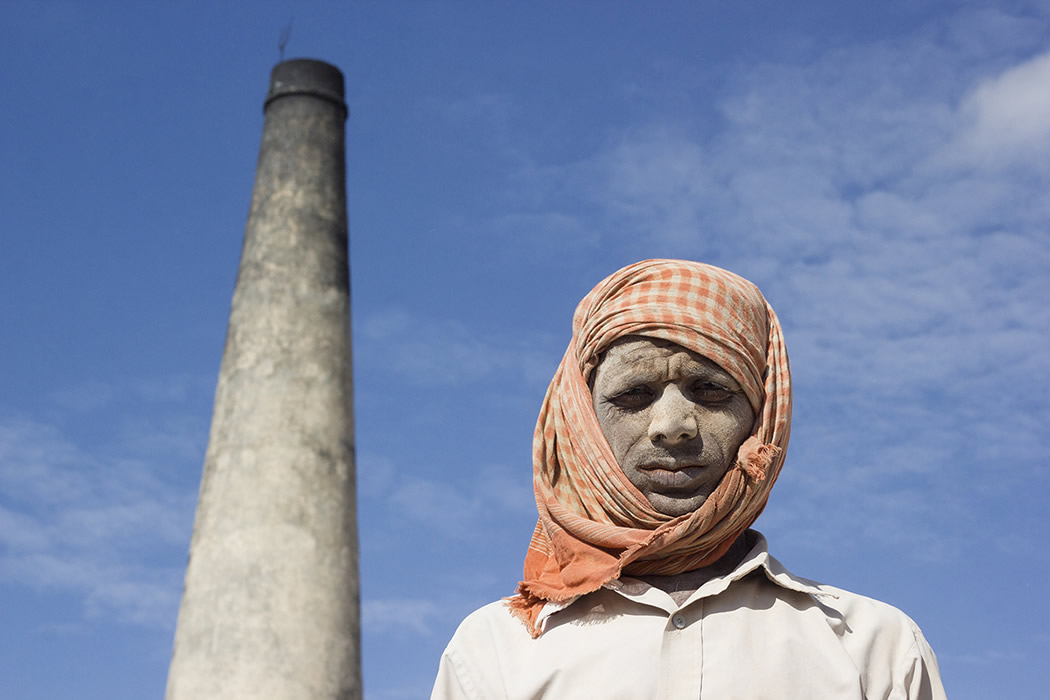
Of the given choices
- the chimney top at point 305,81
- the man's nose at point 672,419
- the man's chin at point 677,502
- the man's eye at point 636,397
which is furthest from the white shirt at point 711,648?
the chimney top at point 305,81

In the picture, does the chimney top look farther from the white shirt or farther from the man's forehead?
the white shirt

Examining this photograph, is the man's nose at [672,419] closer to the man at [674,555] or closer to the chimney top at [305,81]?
the man at [674,555]

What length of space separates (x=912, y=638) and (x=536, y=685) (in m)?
1.12

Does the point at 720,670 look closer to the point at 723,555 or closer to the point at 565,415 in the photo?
the point at 723,555

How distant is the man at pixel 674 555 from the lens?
3148mm

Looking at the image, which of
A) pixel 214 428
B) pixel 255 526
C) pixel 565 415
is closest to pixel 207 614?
pixel 255 526

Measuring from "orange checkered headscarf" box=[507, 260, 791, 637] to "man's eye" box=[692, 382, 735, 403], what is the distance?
0.06 meters

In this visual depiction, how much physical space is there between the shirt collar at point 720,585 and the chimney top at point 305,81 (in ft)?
24.6

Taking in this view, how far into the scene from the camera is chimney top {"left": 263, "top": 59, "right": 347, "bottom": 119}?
32.7 ft

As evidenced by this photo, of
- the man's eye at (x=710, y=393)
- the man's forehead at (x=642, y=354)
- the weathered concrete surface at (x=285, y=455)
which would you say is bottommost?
the man's eye at (x=710, y=393)

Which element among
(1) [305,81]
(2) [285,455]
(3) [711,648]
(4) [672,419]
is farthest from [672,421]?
(1) [305,81]

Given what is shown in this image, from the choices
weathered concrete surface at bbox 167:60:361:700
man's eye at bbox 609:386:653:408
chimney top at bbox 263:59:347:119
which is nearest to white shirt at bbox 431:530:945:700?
man's eye at bbox 609:386:653:408

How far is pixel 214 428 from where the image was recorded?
9.15 metres

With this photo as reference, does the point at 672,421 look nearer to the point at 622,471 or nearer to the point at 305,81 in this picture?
the point at 622,471
